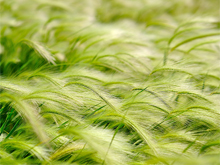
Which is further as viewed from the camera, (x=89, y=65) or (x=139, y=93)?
(x=89, y=65)

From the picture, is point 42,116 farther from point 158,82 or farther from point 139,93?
point 158,82

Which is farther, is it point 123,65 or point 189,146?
point 123,65

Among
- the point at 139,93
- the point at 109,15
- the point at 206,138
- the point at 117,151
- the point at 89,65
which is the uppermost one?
the point at 109,15

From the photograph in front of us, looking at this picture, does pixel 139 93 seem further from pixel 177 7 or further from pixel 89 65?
pixel 177 7

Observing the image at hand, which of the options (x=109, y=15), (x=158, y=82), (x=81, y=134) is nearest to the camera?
(x=81, y=134)

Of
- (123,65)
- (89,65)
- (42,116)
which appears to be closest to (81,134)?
(42,116)

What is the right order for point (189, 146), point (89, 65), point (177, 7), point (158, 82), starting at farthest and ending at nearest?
point (177, 7) → point (89, 65) → point (158, 82) → point (189, 146)

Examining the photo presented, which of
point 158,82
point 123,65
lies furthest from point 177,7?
point 158,82

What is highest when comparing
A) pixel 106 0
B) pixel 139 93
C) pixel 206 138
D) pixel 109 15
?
pixel 106 0

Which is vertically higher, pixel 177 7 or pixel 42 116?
pixel 177 7

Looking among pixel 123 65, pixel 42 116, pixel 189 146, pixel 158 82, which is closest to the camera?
pixel 189 146
